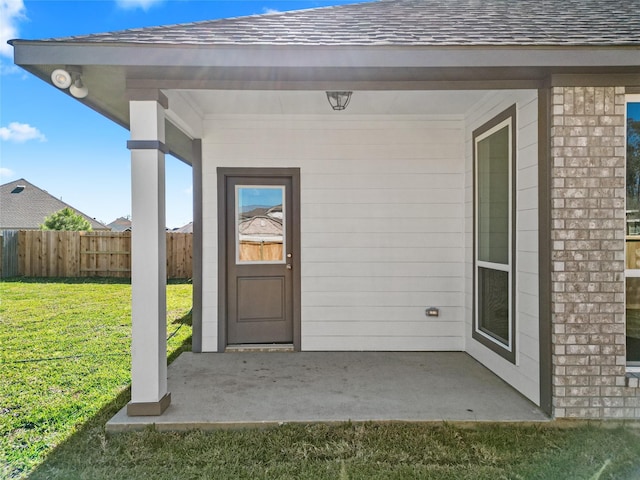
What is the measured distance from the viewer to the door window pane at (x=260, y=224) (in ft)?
16.6

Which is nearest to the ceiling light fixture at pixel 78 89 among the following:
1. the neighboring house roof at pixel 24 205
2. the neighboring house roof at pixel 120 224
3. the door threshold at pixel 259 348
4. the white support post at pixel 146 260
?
the white support post at pixel 146 260

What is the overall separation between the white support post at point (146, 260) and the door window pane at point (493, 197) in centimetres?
308

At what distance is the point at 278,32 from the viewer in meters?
3.25

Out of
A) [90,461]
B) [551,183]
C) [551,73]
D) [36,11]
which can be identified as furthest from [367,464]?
[36,11]

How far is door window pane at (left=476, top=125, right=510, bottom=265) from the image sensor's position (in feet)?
12.8

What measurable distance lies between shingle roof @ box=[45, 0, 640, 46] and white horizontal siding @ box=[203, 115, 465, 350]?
3.93ft

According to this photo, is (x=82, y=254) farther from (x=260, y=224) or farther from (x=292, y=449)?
(x=292, y=449)

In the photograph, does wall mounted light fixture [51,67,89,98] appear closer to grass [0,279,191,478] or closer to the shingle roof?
the shingle roof

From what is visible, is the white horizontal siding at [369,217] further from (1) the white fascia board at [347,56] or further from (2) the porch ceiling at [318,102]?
(1) the white fascia board at [347,56]

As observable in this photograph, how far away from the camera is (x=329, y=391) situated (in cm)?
368

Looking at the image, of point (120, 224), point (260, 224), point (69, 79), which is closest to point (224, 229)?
point (260, 224)

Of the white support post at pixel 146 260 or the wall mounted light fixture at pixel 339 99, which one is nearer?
the white support post at pixel 146 260

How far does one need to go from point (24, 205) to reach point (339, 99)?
2628 cm

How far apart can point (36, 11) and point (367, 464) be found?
11.5 meters
